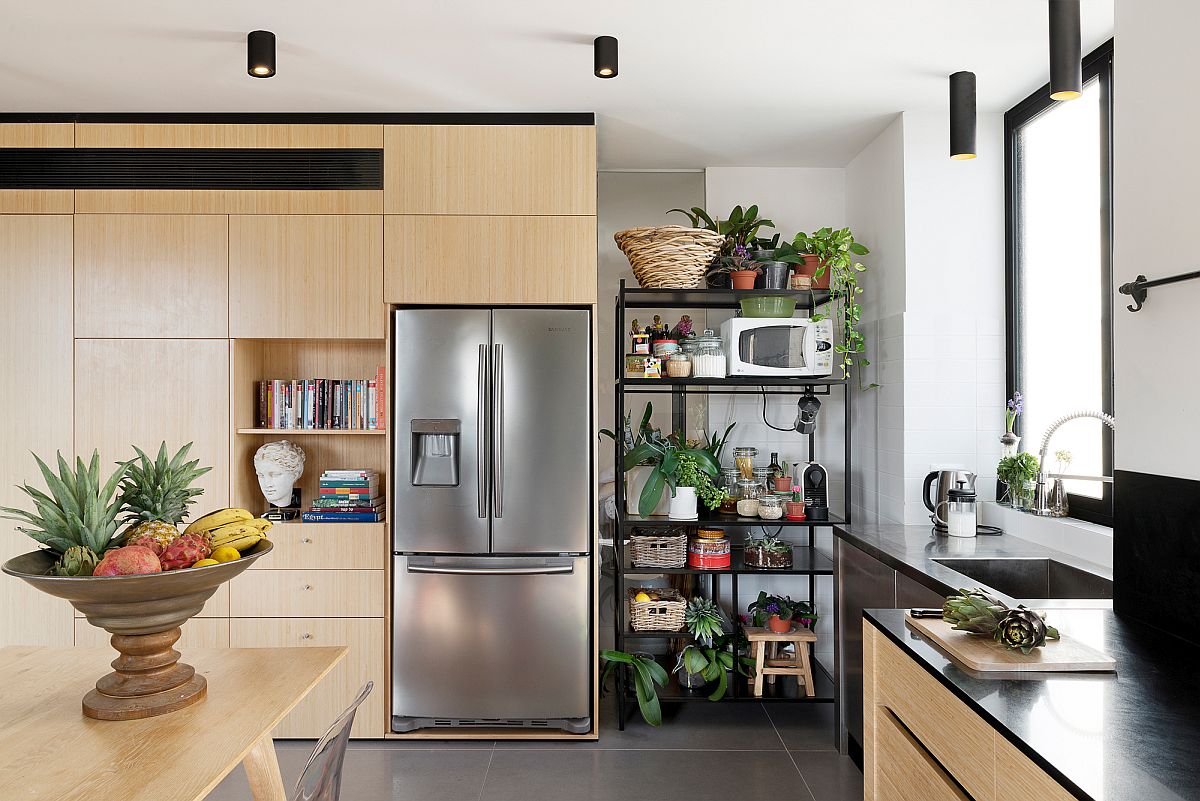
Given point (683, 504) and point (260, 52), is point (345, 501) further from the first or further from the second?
point (260, 52)

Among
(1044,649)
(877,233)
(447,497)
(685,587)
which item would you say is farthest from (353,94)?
(1044,649)

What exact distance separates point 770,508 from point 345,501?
71.6 inches

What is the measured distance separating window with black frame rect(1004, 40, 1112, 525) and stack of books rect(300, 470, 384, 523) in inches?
104

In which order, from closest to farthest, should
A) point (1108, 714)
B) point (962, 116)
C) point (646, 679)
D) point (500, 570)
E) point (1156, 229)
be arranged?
point (1108, 714) → point (1156, 229) → point (962, 116) → point (500, 570) → point (646, 679)

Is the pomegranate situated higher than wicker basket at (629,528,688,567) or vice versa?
the pomegranate

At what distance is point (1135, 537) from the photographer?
6.10ft

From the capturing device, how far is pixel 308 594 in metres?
3.29

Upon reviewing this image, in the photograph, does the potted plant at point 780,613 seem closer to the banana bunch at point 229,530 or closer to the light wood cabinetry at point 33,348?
the banana bunch at point 229,530

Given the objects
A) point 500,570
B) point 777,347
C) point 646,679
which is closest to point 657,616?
point 646,679

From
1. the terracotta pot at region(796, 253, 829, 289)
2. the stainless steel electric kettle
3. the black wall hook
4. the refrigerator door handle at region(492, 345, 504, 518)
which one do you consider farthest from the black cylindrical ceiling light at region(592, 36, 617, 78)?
the stainless steel electric kettle

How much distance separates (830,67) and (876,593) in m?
1.89

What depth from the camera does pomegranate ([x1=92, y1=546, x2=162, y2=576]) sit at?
4.71ft

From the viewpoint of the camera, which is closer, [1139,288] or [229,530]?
[229,530]

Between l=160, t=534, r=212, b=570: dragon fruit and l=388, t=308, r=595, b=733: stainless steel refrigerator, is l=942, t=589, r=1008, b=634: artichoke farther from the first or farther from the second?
l=388, t=308, r=595, b=733: stainless steel refrigerator
